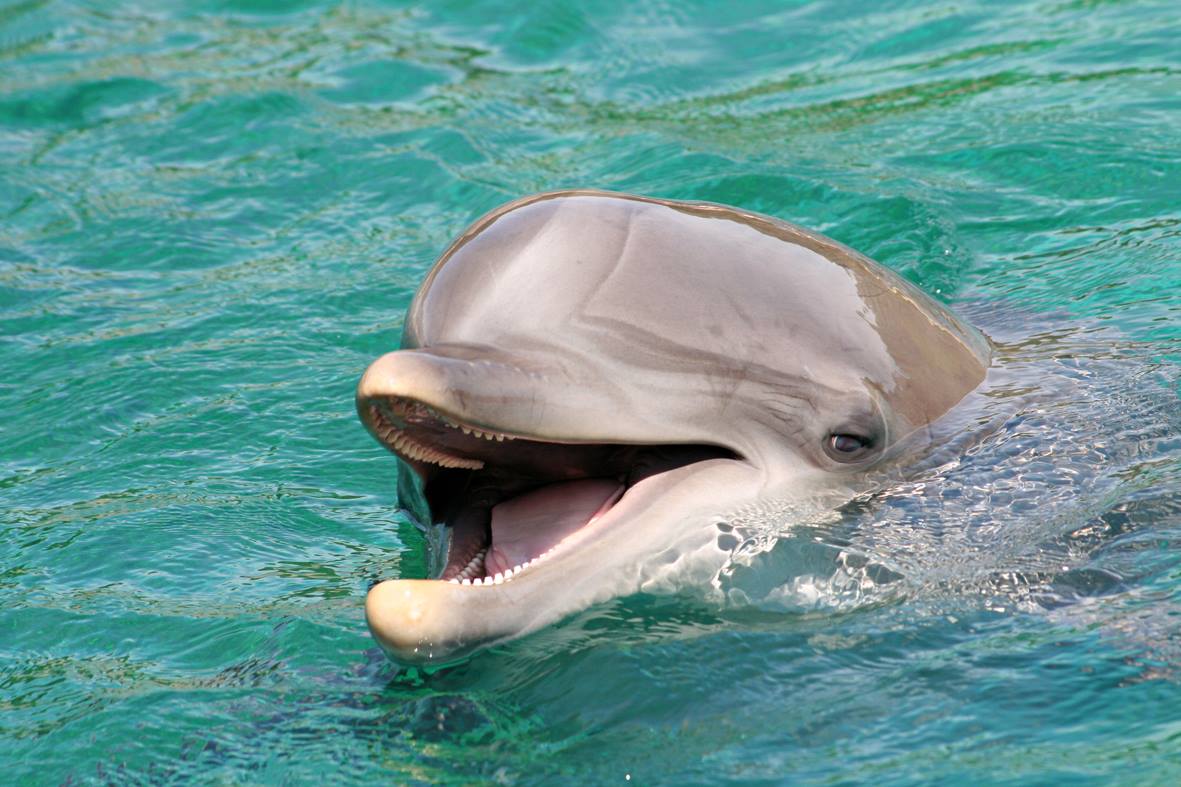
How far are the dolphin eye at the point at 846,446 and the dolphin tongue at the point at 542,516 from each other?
26.5 inches

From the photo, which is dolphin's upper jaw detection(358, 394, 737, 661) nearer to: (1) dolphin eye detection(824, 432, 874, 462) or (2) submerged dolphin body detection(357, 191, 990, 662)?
(2) submerged dolphin body detection(357, 191, 990, 662)

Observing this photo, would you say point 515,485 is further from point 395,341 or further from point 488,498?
point 395,341

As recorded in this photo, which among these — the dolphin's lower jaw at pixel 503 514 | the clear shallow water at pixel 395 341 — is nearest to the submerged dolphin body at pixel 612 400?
the dolphin's lower jaw at pixel 503 514

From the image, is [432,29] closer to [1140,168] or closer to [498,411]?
[1140,168]

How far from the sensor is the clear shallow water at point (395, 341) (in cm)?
436

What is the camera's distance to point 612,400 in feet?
14.4

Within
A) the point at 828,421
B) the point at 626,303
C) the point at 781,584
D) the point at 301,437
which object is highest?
the point at 626,303

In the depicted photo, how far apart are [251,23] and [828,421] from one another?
10.2 meters

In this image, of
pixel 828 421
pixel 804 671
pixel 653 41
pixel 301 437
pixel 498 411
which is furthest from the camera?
pixel 653 41

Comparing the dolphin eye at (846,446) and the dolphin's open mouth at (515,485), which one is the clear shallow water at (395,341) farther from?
the dolphin's open mouth at (515,485)

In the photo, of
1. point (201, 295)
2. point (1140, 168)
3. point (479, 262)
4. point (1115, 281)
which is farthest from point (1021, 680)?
point (201, 295)

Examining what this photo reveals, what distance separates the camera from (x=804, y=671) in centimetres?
445

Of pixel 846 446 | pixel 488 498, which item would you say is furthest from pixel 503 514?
pixel 846 446

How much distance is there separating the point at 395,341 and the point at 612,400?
3.89 meters
